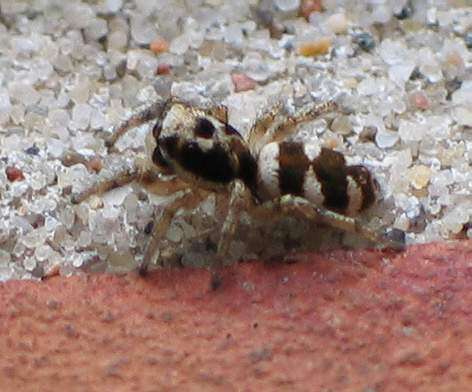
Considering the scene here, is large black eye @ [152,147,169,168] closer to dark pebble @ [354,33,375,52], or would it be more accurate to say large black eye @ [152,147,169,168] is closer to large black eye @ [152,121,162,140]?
large black eye @ [152,121,162,140]

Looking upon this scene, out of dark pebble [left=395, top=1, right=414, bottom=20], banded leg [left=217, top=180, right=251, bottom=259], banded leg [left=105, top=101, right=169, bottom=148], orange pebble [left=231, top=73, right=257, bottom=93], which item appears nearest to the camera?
banded leg [left=217, top=180, right=251, bottom=259]

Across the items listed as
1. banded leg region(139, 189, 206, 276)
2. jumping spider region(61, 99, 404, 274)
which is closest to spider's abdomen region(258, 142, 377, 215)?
jumping spider region(61, 99, 404, 274)

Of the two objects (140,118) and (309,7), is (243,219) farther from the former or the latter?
(309,7)

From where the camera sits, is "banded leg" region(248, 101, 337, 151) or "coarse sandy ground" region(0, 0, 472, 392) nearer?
"coarse sandy ground" region(0, 0, 472, 392)

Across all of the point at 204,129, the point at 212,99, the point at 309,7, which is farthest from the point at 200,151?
the point at 309,7

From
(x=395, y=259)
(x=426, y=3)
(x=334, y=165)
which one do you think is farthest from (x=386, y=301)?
(x=426, y=3)

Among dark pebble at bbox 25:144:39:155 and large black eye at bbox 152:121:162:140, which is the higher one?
large black eye at bbox 152:121:162:140

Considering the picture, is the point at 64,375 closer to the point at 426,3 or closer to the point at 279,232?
the point at 279,232
